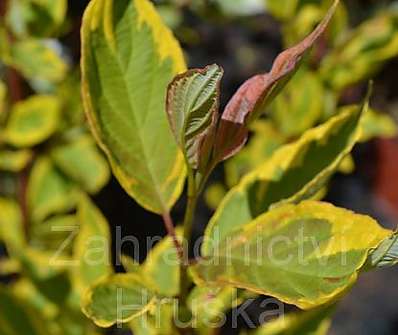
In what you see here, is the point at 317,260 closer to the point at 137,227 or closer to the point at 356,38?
the point at 356,38

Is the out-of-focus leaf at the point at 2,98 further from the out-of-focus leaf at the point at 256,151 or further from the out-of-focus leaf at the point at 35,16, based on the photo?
the out-of-focus leaf at the point at 256,151

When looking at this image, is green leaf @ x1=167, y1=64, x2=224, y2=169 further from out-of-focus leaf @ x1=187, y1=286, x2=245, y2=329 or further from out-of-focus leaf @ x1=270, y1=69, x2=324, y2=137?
out-of-focus leaf @ x1=270, y1=69, x2=324, y2=137

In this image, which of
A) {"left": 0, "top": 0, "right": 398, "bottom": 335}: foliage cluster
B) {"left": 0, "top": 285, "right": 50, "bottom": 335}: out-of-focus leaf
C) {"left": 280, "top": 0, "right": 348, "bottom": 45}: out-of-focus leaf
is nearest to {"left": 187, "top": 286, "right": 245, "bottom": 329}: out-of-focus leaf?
{"left": 0, "top": 0, "right": 398, "bottom": 335}: foliage cluster

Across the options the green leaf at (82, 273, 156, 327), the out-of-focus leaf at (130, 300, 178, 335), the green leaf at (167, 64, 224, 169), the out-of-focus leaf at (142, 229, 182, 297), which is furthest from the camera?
the out-of-focus leaf at (142, 229, 182, 297)

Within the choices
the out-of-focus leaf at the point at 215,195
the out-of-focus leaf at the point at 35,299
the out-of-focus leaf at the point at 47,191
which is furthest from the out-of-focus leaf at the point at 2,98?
the out-of-focus leaf at the point at 215,195

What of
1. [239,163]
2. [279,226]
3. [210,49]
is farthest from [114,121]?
[210,49]
